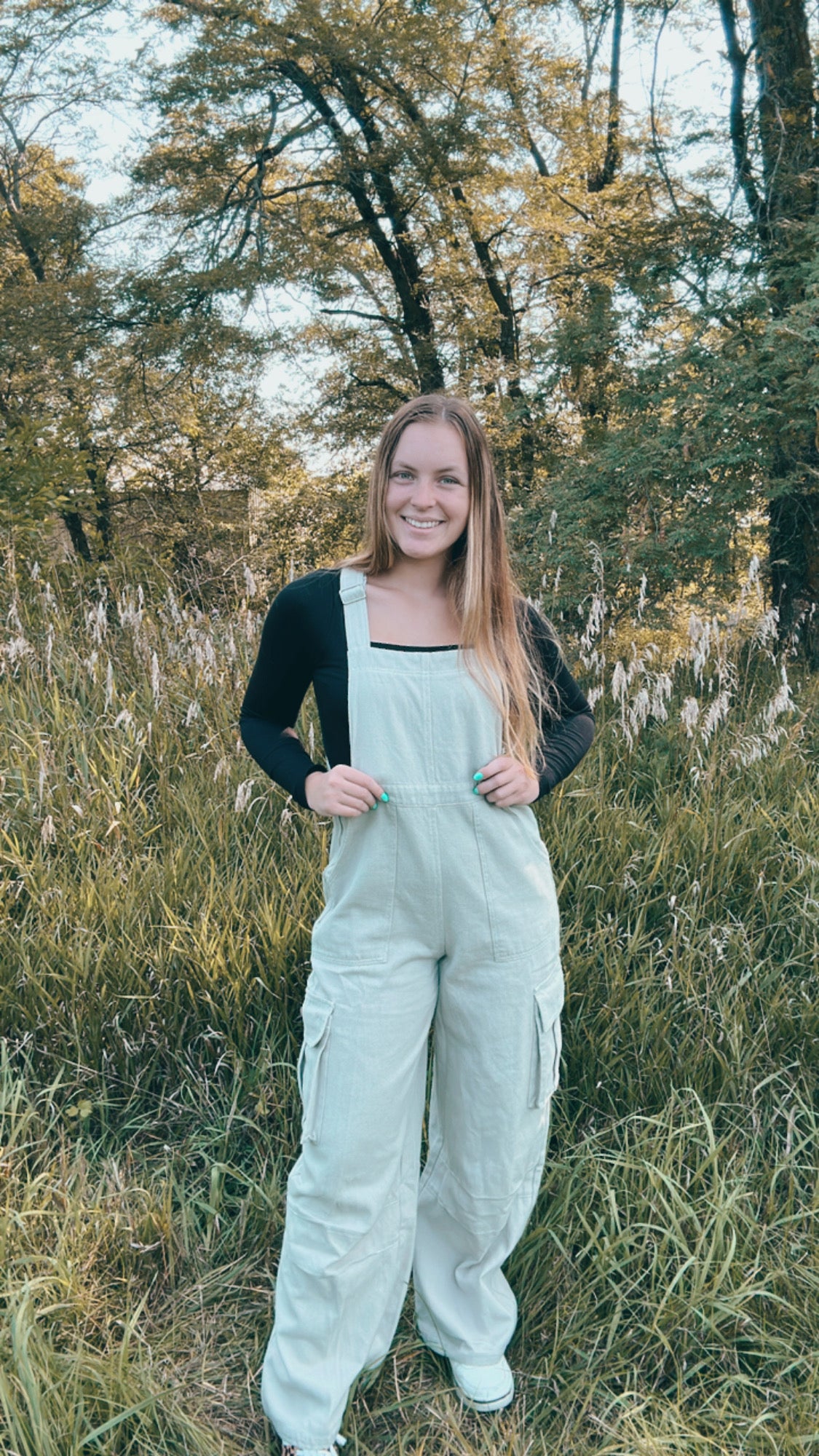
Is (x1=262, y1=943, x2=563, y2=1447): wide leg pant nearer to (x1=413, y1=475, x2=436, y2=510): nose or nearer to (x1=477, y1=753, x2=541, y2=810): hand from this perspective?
(x1=477, y1=753, x2=541, y2=810): hand

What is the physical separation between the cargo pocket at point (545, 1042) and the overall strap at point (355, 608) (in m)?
0.76

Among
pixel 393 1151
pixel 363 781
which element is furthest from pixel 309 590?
pixel 393 1151

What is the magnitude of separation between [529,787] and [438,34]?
10.6 meters

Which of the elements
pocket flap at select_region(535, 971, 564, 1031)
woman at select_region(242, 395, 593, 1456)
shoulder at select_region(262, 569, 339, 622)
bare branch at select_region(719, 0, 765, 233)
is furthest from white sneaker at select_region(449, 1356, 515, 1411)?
bare branch at select_region(719, 0, 765, 233)

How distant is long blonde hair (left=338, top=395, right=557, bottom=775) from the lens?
1.81 metres

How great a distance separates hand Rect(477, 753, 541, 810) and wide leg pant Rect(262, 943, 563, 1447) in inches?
12.0

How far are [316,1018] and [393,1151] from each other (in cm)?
30

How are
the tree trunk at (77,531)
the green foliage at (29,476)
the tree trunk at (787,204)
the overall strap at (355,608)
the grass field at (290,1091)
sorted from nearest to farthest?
the overall strap at (355,608) < the grass field at (290,1091) < the tree trunk at (787,204) < the green foliage at (29,476) < the tree trunk at (77,531)

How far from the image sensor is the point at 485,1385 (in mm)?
1891

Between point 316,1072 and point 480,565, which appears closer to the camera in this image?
point 316,1072

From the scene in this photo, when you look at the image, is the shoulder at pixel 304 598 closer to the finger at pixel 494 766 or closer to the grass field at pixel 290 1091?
the finger at pixel 494 766

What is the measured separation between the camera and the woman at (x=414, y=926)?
1.70 metres

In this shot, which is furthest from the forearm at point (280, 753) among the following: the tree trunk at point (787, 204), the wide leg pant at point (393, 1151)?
the tree trunk at point (787, 204)

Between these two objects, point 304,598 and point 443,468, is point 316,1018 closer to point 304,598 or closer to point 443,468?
point 304,598
